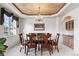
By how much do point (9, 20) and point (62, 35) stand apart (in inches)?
98.8

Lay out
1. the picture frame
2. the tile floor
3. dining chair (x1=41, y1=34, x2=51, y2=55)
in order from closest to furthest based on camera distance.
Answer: the tile floor < dining chair (x1=41, y1=34, x2=51, y2=55) < the picture frame

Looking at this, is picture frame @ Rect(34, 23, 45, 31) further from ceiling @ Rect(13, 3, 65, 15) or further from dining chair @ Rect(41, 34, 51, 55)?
ceiling @ Rect(13, 3, 65, 15)

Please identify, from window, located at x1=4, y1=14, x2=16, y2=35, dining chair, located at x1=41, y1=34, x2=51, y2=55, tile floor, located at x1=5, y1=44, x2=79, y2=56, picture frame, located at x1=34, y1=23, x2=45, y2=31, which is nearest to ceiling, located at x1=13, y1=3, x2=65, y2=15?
picture frame, located at x1=34, y1=23, x2=45, y2=31

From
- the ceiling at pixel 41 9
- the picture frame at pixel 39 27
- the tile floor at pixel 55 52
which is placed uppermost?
the ceiling at pixel 41 9

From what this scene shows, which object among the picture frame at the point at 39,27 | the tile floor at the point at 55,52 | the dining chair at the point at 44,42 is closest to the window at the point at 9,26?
the tile floor at the point at 55,52

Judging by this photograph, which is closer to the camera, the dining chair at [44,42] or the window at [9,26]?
the window at [9,26]

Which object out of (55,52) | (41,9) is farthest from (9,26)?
(55,52)

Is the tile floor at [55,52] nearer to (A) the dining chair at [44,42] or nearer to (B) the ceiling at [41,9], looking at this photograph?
(A) the dining chair at [44,42]

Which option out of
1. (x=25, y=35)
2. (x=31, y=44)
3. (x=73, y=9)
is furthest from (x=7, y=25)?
(x=73, y=9)

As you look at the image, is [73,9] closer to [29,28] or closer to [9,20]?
[29,28]

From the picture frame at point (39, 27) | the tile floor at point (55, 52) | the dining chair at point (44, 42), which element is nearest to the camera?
the tile floor at point (55, 52)

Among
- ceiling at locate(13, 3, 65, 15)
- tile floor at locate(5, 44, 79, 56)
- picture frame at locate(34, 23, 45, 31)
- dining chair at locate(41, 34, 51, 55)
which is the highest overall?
ceiling at locate(13, 3, 65, 15)

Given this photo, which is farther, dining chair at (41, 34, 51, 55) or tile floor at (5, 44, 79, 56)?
dining chair at (41, 34, 51, 55)

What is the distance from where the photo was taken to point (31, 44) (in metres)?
5.42
